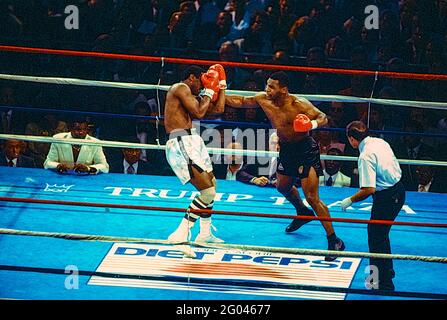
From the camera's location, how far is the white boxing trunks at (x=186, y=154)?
598cm

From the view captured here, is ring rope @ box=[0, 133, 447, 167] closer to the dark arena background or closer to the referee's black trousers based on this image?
the dark arena background

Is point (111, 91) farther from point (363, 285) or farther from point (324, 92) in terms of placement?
point (363, 285)

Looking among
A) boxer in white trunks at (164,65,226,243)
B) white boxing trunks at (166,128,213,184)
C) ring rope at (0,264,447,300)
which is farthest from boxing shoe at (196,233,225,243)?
ring rope at (0,264,447,300)

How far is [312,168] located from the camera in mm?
6160

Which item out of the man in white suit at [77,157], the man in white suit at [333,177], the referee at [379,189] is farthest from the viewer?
the man in white suit at [333,177]

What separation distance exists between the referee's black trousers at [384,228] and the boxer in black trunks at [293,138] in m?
0.65

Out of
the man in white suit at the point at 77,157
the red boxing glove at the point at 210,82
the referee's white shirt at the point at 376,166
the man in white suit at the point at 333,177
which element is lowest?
the man in white suit at the point at 333,177

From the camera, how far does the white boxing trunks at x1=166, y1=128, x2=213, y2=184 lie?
19.6 feet

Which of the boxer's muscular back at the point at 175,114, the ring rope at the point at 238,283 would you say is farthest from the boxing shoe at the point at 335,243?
the boxer's muscular back at the point at 175,114

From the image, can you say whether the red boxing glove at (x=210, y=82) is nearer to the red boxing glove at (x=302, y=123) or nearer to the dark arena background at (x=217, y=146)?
the dark arena background at (x=217, y=146)

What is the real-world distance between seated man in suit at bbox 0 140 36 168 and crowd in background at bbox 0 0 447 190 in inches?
4.8

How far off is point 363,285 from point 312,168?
1131 mm

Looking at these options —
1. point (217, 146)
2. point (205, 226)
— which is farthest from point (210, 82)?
point (217, 146)
